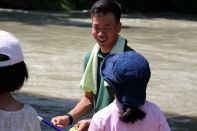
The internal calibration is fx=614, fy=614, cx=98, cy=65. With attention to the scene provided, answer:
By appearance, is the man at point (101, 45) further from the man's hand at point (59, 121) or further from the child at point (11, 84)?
the child at point (11, 84)

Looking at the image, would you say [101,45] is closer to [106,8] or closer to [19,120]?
[106,8]

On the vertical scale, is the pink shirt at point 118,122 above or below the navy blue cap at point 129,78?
below

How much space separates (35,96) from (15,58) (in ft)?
20.7

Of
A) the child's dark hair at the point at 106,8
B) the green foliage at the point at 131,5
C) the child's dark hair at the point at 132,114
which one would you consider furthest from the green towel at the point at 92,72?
the green foliage at the point at 131,5

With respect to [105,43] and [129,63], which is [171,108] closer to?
[105,43]

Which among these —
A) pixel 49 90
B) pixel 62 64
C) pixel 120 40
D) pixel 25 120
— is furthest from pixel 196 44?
pixel 25 120

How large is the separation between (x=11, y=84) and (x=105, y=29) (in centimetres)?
109

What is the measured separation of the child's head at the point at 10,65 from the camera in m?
2.50

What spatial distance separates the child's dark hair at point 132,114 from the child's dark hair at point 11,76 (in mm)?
483

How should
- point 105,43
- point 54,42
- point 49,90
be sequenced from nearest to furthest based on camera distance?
point 105,43, point 49,90, point 54,42

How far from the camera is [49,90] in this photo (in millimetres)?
9258

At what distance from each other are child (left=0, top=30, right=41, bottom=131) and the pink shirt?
332 millimetres

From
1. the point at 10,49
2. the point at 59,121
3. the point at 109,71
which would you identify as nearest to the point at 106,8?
the point at 59,121

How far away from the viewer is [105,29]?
350cm
